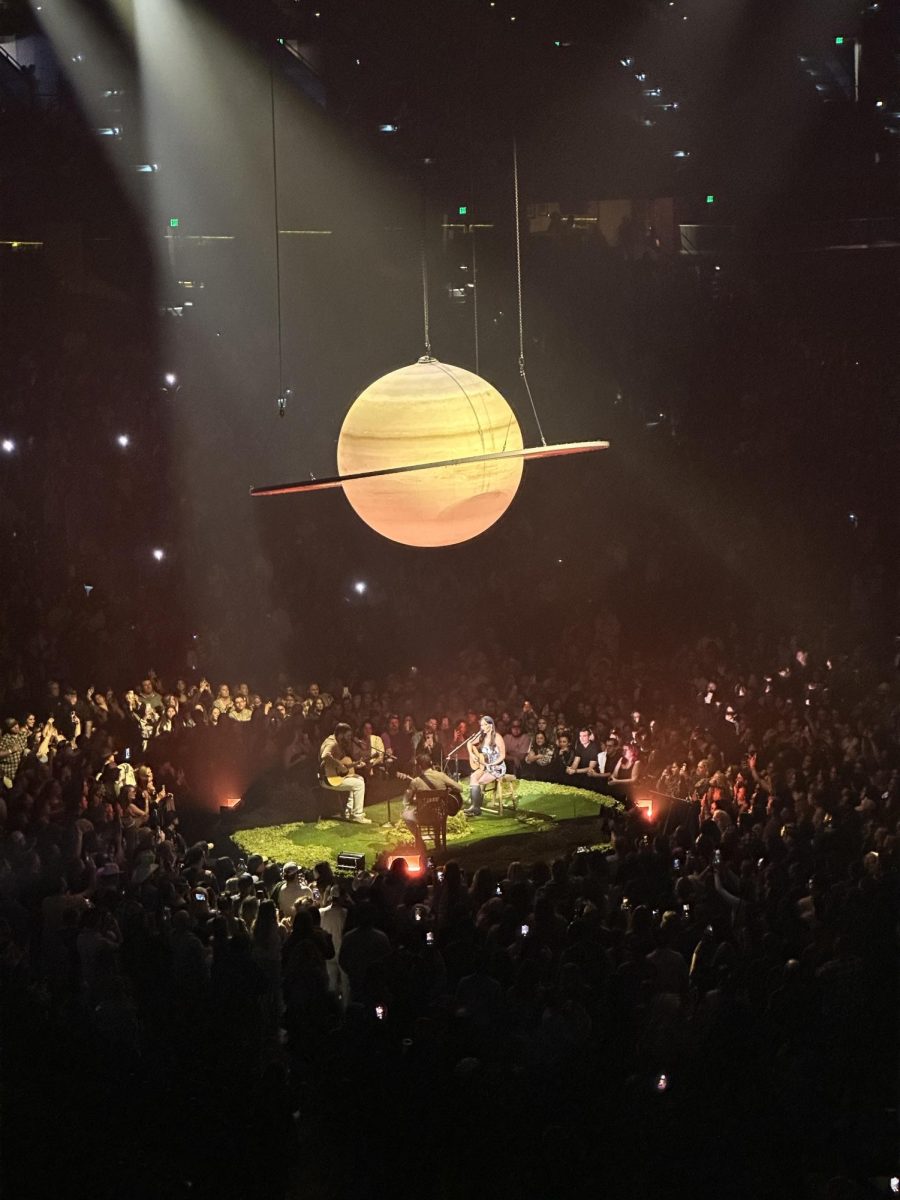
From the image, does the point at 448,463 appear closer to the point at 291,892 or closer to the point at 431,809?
the point at 291,892

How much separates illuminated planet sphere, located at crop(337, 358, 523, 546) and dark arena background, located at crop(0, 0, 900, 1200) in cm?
70

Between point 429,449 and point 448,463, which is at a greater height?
point 429,449

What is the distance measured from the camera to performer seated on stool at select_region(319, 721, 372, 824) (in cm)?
1532

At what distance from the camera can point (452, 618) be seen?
2058 cm

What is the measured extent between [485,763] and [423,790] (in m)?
1.75

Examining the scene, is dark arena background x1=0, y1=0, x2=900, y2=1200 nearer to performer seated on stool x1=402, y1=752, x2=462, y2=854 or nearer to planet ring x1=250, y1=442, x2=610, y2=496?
performer seated on stool x1=402, y1=752, x2=462, y2=854

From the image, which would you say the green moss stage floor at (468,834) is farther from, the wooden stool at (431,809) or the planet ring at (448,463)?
the planet ring at (448,463)

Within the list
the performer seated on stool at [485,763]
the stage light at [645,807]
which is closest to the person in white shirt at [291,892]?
the stage light at [645,807]

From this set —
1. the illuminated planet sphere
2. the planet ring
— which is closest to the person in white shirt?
the illuminated planet sphere

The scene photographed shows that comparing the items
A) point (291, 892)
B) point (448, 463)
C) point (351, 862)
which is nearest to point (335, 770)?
point (351, 862)

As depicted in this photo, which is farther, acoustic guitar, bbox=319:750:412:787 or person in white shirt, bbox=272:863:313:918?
acoustic guitar, bbox=319:750:412:787

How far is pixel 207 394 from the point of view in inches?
845

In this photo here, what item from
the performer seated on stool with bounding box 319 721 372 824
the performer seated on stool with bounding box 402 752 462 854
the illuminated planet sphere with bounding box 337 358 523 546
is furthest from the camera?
the performer seated on stool with bounding box 319 721 372 824

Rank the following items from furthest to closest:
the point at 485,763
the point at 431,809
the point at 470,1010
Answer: the point at 485,763 < the point at 431,809 < the point at 470,1010
